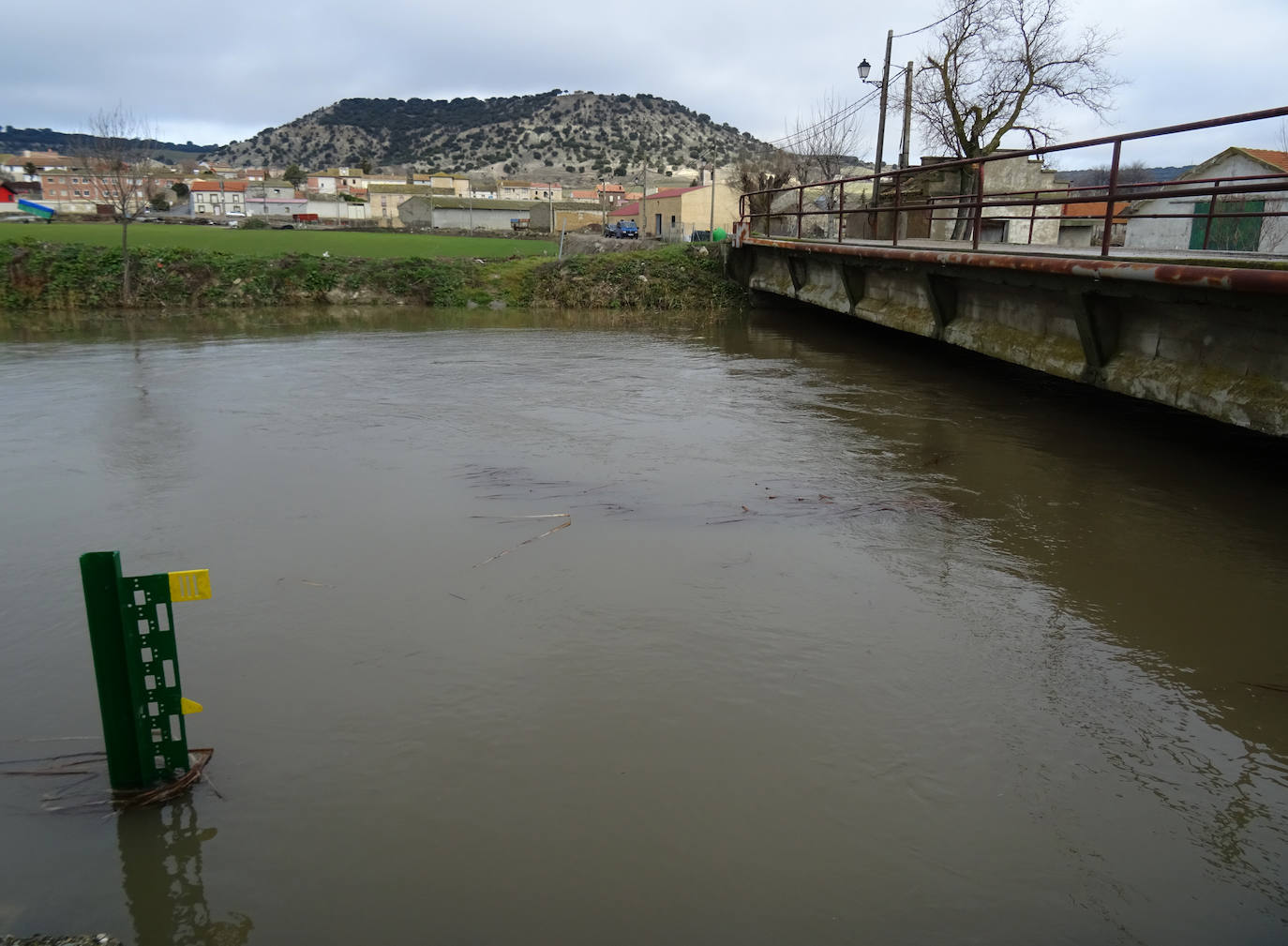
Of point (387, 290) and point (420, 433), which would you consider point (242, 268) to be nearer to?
point (387, 290)

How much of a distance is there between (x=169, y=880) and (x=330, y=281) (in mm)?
25057

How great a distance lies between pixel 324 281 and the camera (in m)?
25.9

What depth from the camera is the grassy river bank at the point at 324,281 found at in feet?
77.6

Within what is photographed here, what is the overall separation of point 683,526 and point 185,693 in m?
3.60

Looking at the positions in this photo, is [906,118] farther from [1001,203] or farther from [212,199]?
[212,199]

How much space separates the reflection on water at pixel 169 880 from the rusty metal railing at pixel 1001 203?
761 centimetres

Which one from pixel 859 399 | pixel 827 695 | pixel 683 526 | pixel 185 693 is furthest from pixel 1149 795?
pixel 859 399

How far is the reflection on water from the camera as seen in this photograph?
297 cm

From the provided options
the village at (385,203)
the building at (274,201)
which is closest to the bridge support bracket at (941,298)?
the village at (385,203)

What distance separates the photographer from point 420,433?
9859 millimetres

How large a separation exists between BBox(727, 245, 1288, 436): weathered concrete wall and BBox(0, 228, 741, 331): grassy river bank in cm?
1340

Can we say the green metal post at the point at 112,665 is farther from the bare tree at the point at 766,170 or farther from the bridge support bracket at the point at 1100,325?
the bare tree at the point at 766,170

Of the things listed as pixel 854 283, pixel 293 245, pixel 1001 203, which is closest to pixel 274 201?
pixel 293 245

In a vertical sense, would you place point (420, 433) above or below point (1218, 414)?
below
